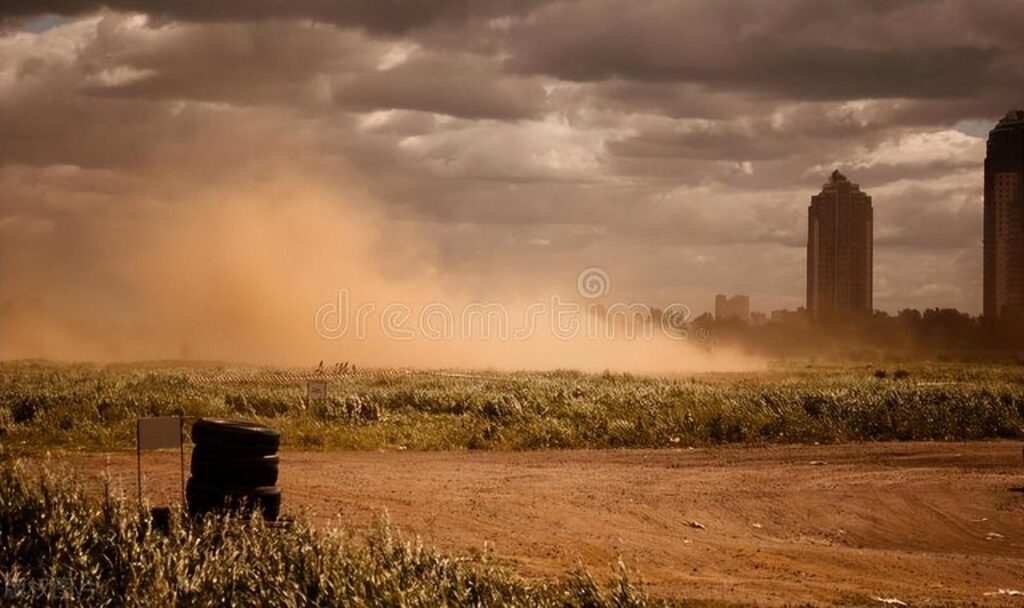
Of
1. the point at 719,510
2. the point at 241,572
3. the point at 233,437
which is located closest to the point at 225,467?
the point at 233,437

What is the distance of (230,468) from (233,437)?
0.46 metres

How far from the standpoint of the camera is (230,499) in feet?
62.2

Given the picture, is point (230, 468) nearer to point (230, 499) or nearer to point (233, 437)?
point (233, 437)

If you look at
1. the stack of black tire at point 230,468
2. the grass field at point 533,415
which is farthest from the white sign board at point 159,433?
the grass field at point 533,415

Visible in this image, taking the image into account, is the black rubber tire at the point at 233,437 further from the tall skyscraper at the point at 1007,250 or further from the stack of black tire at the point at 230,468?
the tall skyscraper at the point at 1007,250

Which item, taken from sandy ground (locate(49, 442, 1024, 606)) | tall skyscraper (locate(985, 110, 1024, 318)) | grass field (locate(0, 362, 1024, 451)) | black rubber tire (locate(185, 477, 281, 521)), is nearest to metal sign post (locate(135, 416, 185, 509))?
black rubber tire (locate(185, 477, 281, 521))

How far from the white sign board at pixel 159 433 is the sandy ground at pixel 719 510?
110 centimetres

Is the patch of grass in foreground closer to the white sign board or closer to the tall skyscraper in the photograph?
the white sign board

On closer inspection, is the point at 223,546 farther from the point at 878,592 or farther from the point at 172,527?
the point at 878,592

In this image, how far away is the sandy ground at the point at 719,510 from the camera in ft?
59.7

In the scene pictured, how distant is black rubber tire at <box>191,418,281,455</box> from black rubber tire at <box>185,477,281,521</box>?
0.58m

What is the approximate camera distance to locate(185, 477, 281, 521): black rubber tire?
1906 centimetres

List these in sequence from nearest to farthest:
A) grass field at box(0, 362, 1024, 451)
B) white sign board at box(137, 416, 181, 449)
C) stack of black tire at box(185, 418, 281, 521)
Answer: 1. stack of black tire at box(185, 418, 281, 521)
2. white sign board at box(137, 416, 181, 449)
3. grass field at box(0, 362, 1024, 451)

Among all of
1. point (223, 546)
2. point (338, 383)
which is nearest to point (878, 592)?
point (223, 546)
